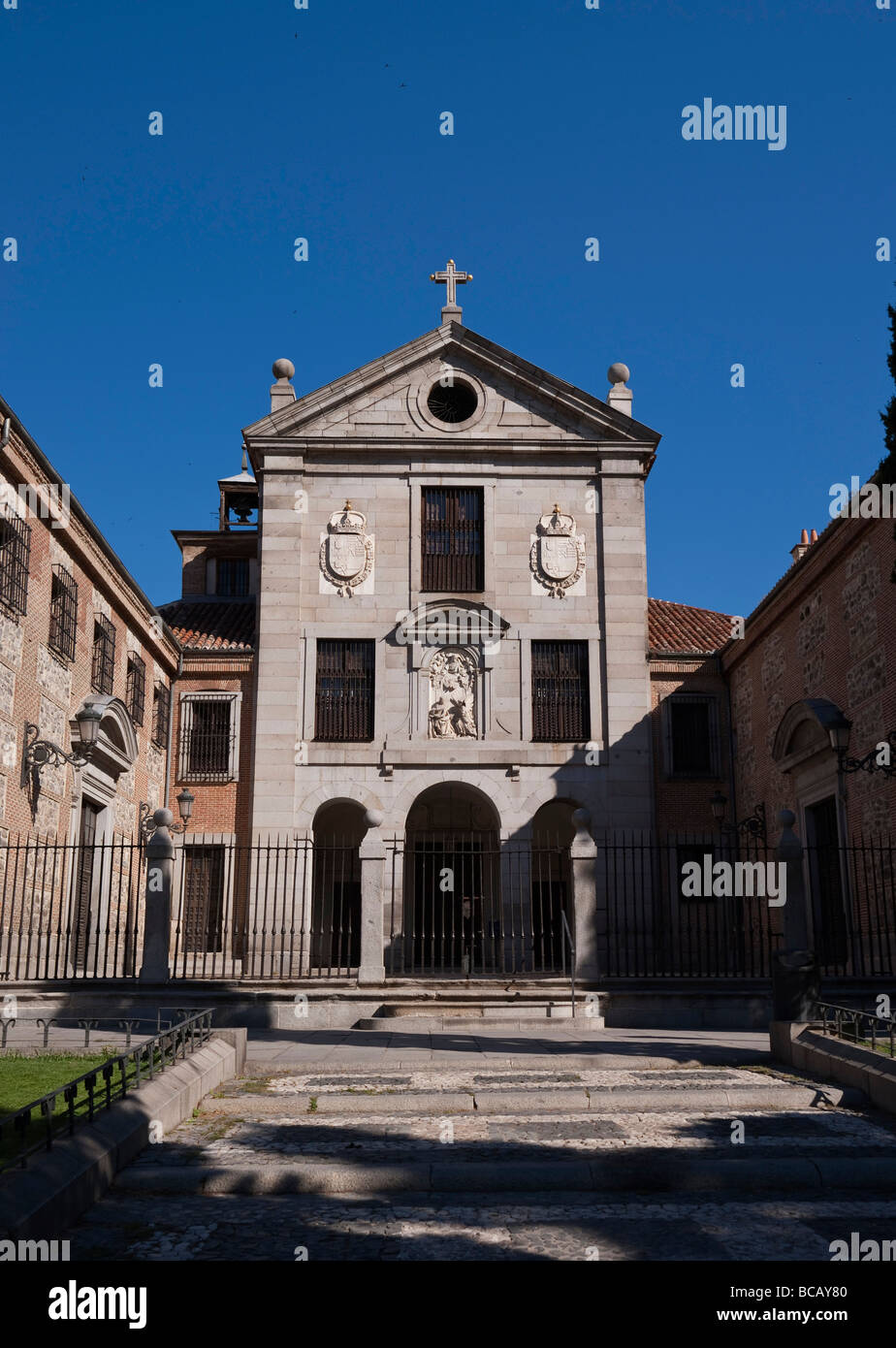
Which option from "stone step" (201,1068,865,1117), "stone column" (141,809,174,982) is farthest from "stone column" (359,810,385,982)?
"stone step" (201,1068,865,1117)

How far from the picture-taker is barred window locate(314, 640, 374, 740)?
80.0ft

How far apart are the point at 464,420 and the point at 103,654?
9374 millimetres

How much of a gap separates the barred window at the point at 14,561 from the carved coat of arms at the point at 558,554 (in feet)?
36.3

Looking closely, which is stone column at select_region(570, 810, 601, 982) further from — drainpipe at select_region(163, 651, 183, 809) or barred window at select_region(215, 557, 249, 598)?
barred window at select_region(215, 557, 249, 598)

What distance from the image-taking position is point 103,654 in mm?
21406

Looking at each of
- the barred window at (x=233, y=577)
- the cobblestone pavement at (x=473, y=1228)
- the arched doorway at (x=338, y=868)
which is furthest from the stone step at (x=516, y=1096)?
the barred window at (x=233, y=577)

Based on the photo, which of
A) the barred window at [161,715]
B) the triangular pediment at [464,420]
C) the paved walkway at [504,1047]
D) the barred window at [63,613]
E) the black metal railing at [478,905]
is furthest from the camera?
the triangular pediment at [464,420]

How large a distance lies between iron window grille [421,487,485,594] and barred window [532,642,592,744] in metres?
2.00

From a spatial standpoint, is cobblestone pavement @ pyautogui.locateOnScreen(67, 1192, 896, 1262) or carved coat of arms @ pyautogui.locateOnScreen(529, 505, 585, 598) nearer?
cobblestone pavement @ pyautogui.locateOnScreen(67, 1192, 896, 1262)

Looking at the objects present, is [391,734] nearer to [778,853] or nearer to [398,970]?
[398,970]

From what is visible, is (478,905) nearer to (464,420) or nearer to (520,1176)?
(464,420)

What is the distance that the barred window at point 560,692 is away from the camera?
24.5 metres

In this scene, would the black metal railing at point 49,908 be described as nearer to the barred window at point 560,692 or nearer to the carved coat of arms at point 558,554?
the barred window at point 560,692

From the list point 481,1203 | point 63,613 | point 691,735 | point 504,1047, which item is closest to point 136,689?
point 63,613
